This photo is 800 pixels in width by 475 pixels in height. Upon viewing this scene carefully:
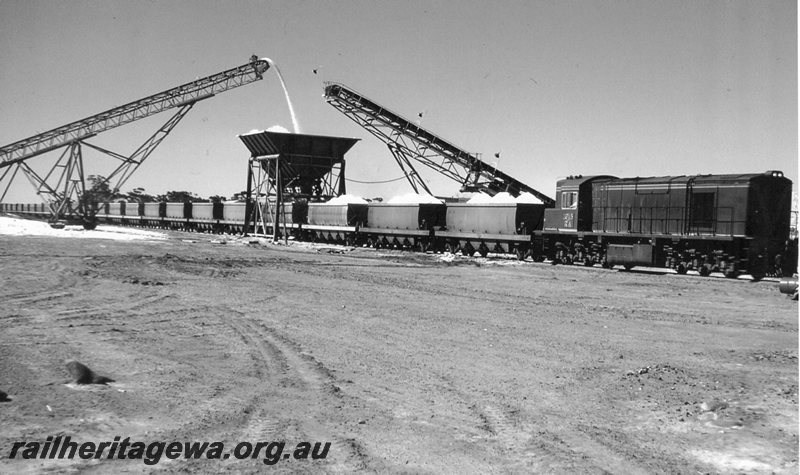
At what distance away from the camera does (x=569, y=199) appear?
25.5m

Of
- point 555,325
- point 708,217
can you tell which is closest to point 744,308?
point 555,325

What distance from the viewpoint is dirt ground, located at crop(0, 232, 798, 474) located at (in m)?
5.24

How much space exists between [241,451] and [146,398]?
1783mm

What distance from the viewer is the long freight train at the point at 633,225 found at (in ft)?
67.5

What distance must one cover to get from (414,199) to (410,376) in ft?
90.5

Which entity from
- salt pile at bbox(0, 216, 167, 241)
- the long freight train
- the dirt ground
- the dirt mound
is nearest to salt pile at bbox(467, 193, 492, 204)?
the long freight train

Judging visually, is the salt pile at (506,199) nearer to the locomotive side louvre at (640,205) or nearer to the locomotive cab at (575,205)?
the locomotive cab at (575,205)

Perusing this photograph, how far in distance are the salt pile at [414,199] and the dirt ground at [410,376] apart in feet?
61.4

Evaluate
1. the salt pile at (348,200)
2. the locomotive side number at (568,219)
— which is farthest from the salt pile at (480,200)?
the salt pile at (348,200)

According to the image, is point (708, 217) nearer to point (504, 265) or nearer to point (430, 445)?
point (504, 265)

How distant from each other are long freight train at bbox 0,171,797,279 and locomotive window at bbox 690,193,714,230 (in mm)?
32

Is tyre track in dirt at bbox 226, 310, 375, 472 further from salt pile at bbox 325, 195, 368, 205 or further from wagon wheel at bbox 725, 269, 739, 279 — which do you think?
salt pile at bbox 325, 195, 368, 205

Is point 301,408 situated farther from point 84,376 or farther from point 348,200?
point 348,200

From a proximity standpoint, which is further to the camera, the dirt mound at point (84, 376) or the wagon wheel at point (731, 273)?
the wagon wheel at point (731, 273)
